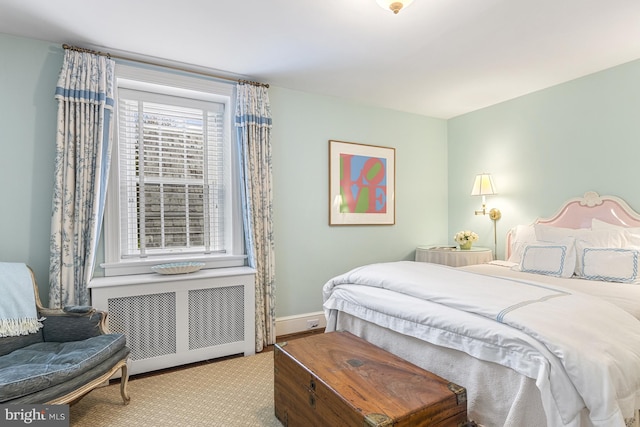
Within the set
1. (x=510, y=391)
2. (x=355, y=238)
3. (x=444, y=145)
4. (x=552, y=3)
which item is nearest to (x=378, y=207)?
(x=355, y=238)

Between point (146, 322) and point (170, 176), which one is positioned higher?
point (170, 176)

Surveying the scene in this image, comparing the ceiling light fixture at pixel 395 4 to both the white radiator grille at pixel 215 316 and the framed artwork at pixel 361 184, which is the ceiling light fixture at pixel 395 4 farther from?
the white radiator grille at pixel 215 316

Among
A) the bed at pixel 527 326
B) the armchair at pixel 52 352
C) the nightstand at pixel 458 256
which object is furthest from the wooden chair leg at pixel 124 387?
the nightstand at pixel 458 256

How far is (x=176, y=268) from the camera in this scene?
2861 mm

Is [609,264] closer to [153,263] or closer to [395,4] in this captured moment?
[395,4]

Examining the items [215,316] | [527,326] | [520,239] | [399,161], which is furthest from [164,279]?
[520,239]

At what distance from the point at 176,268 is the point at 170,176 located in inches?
35.7

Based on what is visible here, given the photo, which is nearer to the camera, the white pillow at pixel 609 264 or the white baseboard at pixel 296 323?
the white pillow at pixel 609 264

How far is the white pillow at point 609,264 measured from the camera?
2.62 metres

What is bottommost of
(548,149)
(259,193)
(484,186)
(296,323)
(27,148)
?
(296,323)

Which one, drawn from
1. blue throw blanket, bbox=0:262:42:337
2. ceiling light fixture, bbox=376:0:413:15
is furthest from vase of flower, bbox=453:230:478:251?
blue throw blanket, bbox=0:262:42:337

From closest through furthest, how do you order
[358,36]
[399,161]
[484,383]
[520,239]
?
[484,383]
[358,36]
[520,239]
[399,161]

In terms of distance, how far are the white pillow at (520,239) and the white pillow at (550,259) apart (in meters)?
0.25

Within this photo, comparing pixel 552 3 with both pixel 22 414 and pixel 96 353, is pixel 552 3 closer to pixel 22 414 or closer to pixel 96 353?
pixel 96 353
